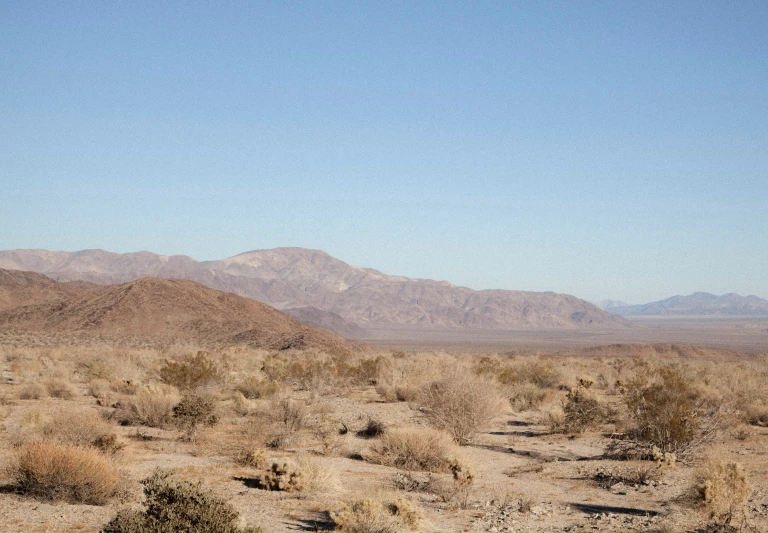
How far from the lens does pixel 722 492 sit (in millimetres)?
9781

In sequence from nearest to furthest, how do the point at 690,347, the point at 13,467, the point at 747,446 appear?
the point at 13,467 → the point at 747,446 → the point at 690,347

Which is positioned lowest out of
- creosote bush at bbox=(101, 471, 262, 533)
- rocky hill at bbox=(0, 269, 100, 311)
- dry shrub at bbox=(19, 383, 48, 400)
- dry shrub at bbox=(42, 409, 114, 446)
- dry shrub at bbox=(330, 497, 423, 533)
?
dry shrub at bbox=(19, 383, 48, 400)

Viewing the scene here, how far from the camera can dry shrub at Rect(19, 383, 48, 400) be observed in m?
23.3

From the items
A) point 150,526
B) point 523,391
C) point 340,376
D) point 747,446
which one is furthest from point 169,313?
point 150,526

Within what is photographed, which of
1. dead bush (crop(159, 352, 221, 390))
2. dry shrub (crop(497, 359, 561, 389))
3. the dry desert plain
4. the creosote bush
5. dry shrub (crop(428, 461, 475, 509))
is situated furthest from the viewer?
dry shrub (crop(497, 359, 561, 389))

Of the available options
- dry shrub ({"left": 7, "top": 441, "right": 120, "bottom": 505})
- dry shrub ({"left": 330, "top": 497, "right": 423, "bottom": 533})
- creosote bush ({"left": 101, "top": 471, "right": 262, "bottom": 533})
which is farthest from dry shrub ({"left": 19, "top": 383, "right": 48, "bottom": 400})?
creosote bush ({"left": 101, "top": 471, "right": 262, "bottom": 533})

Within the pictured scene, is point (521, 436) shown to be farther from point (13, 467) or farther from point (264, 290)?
point (264, 290)

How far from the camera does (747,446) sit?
54.4 feet

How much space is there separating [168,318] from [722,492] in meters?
66.7

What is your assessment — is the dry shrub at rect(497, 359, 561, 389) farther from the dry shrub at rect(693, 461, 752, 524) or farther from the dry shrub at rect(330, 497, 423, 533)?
the dry shrub at rect(330, 497, 423, 533)

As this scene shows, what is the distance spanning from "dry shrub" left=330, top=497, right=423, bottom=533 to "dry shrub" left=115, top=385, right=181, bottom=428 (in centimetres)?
988

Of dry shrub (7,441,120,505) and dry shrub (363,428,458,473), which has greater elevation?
dry shrub (7,441,120,505)

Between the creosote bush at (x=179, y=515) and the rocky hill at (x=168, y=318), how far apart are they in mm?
51959

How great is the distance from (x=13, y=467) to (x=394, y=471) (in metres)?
7.09
